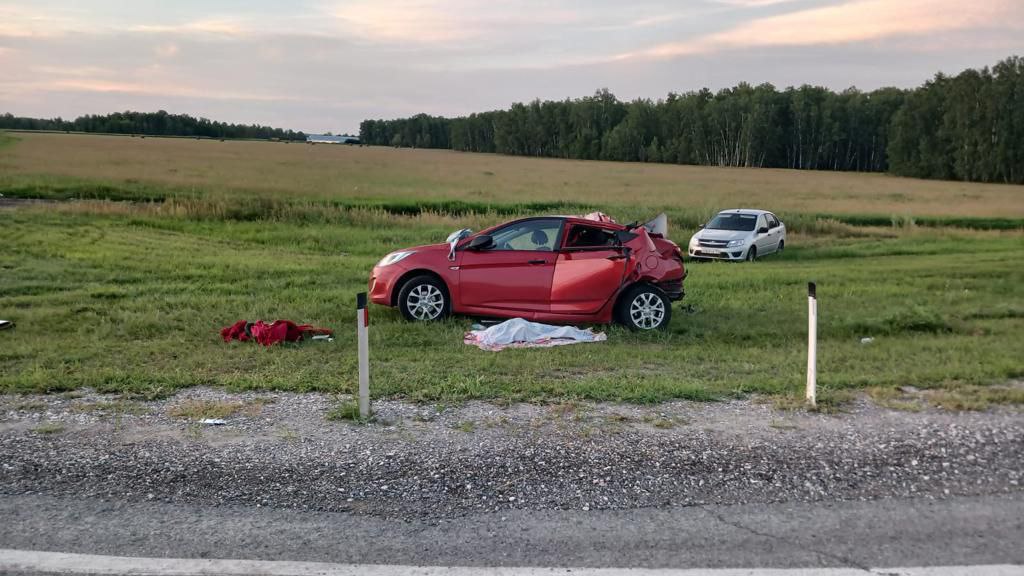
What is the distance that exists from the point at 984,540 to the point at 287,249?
1874 centimetres

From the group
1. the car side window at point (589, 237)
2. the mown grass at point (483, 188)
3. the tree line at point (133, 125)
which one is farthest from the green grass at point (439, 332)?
the tree line at point (133, 125)

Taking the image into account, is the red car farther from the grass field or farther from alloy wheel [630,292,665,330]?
the grass field

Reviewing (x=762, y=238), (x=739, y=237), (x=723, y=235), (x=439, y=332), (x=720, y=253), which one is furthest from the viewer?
(x=762, y=238)

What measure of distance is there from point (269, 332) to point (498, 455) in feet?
15.6

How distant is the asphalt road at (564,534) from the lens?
160 inches

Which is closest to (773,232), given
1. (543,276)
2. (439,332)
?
(543,276)

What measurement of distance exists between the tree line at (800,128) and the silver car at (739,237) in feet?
198

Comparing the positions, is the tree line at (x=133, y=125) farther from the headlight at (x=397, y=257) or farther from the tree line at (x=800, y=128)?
the headlight at (x=397, y=257)

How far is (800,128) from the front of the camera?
9994 centimetres

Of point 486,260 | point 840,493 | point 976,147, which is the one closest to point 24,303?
point 486,260

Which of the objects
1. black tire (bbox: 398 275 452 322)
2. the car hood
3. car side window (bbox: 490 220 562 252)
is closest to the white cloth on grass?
black tire (bbox: 398 275 452 322)

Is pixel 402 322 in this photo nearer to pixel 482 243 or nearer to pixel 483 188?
pixel 482 243

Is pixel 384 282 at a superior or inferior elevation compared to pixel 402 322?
superior

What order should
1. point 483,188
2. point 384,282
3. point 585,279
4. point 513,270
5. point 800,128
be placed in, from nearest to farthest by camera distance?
point 585,279 → point 513,270 → point 384,282 → point 483,188 → point 800,128
